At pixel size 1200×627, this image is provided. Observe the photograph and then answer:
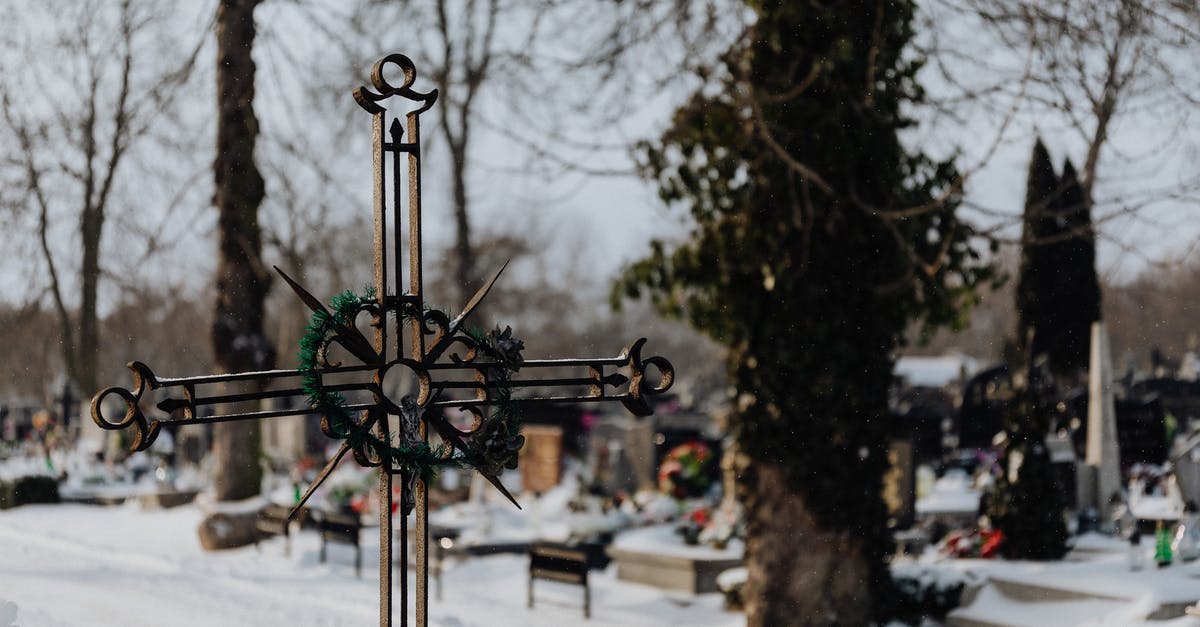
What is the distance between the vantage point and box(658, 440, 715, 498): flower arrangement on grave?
47.2 feet

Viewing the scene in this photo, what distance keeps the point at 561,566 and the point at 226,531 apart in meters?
4.84

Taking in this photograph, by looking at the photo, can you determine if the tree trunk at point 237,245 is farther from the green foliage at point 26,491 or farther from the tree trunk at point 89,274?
the tree trunk at point 89,274

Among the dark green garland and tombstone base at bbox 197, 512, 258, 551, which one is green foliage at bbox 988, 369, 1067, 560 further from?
the dark green garland

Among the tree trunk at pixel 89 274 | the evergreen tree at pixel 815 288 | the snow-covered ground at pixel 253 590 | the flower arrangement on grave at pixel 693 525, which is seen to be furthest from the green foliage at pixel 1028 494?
the tree trunk at pixel 89 274

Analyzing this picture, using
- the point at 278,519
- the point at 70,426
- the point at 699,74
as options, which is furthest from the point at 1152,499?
the point at 70,426

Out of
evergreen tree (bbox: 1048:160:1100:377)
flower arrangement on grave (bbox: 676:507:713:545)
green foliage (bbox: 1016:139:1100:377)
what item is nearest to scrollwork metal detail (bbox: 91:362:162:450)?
flower arrangement on grave (bbox: 676:507:713:545)

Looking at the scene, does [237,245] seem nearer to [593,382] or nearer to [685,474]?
[685,474]

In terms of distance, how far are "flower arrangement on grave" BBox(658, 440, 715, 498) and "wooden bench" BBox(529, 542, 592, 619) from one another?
3.75m

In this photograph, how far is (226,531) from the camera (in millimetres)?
13359

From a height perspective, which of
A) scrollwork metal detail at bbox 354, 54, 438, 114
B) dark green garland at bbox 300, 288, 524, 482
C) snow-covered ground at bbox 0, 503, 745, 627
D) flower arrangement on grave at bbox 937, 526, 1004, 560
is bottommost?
snow-covered ground at bbox 0, 503, 745, 627

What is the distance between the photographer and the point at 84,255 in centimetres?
2112

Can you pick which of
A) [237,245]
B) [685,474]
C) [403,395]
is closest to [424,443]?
[403,395]

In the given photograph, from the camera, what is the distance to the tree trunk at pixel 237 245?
12.5 m

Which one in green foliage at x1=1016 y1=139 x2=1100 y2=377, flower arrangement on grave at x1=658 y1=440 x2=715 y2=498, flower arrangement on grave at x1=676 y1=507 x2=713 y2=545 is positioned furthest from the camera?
green foliage at x1=1016 y1=139 x2=1100 y2=377
